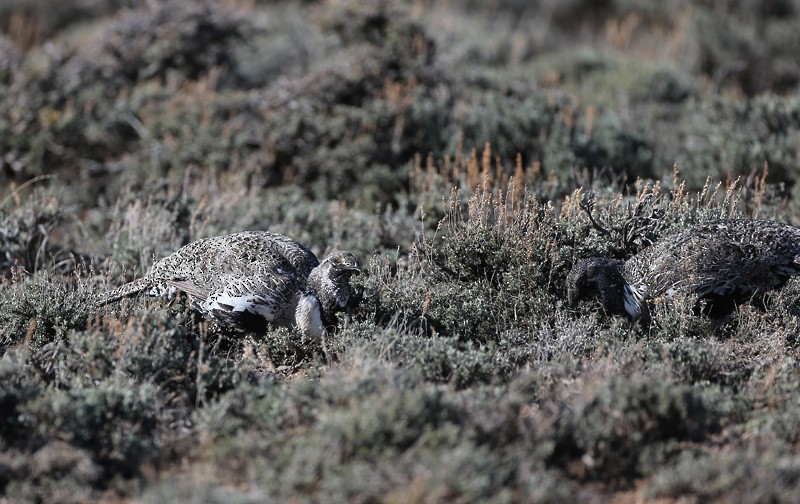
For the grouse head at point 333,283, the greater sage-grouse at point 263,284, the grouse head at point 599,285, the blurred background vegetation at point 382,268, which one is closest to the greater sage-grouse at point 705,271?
the grouse head at point 599,285

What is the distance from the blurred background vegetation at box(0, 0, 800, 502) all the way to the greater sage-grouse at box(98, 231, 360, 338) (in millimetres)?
179

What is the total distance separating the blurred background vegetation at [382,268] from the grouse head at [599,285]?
13 cm

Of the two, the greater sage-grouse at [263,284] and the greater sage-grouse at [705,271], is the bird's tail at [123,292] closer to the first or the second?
the greater sage-grouse at [263,284]

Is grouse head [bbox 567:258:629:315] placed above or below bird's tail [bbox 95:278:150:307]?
above

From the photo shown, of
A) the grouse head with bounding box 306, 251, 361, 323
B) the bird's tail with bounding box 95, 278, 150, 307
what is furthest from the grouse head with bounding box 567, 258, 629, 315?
the bird's tail with bounding box 95, 278, 150, 307

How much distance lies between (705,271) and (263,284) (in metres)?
2.86

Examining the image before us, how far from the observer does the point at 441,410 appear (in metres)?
4.78

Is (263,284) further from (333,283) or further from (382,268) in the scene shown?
(382,268)

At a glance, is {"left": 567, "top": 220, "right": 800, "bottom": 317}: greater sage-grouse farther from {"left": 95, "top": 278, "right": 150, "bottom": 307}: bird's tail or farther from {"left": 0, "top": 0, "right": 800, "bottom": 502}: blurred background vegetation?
{"left": 95, "top": 278, "right": 150, "bottom": 307}: bird's tail

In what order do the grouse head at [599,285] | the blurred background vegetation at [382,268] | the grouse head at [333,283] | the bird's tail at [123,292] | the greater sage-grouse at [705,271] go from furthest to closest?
the bird's tail at [123,292], the grouse head at [599,285], the greater sage-grouse at [705,271], the grouse head at [333,283], the blurred background vegetation at [382,268]

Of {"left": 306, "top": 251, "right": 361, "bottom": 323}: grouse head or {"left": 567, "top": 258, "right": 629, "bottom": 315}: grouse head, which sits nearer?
{"left": 306, "top": 251, "right": 361, "bottom": 323}: grouse head

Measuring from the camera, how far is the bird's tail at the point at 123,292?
21.1ft

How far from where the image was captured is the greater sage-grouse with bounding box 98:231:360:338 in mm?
5875

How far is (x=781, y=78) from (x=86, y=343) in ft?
41.6
